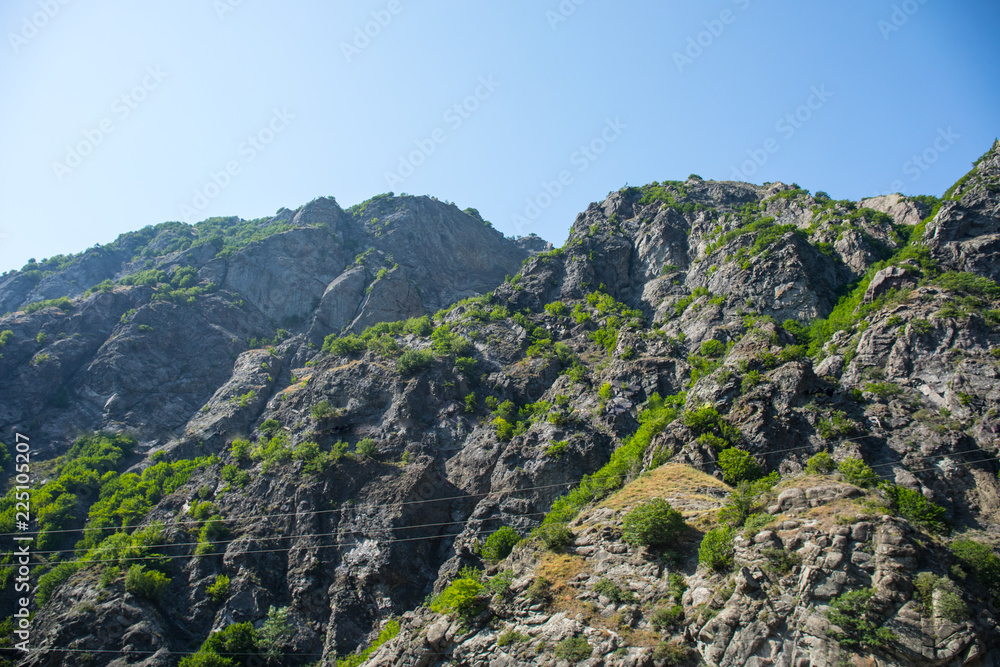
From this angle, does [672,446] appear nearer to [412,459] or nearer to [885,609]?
[885,609]

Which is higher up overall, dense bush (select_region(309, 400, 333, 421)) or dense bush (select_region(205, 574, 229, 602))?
dense bush (select_region(309, 400, 333, 421))

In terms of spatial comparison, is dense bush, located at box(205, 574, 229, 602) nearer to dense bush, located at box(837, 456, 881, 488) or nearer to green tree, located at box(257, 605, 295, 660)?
green tree, located at box(257, 605, 295, 660)

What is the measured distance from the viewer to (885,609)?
1783cm

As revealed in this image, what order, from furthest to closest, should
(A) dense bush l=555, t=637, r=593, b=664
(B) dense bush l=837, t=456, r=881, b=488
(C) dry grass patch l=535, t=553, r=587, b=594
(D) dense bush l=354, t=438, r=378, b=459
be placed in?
(D) dense bush l=354, t=438, r=378, b=459 < (B) dense bush l=837, t=456, r=881, b=488 < (C) dry grass patch l=535, t=553, r=587, b=594 < (A) dense bush l=555, t=637, r=593, b=664

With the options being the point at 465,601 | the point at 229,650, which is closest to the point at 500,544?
the point at 465,601

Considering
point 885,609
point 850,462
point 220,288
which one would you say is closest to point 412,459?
point 850,462

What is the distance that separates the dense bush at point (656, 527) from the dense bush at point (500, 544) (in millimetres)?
12118

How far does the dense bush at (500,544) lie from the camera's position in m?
36.3

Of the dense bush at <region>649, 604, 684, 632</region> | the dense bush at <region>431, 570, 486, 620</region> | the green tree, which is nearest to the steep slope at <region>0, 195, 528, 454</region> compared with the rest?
the green tree

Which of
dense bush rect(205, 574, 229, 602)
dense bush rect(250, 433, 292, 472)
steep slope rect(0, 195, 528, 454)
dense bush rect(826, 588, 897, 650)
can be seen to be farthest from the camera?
steep slope rect(0, 195, 528, 454)

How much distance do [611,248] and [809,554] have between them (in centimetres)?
5619

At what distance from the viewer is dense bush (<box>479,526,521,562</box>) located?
A: 3628 centimetres

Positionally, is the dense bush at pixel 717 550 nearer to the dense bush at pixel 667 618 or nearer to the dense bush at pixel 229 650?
the dense bush at pixel 667 618

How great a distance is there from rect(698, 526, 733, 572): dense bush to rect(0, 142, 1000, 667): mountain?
5.2 inches
